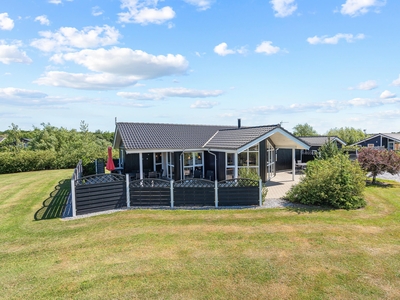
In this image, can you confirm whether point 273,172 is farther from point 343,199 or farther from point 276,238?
point 276,238

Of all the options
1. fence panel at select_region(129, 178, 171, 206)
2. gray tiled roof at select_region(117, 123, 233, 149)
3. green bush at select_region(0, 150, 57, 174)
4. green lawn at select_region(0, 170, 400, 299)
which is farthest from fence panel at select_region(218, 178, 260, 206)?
green bush at select_region(0, 150, 57, 174)

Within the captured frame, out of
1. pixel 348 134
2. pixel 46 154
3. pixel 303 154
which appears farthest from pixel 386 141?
pixel 46 154

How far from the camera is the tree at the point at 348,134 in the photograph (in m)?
61.4

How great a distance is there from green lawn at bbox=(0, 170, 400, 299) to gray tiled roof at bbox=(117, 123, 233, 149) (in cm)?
604

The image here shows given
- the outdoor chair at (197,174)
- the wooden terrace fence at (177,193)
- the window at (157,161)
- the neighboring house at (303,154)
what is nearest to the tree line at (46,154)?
the window at (157,161)

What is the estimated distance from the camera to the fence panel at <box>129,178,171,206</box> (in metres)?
10.7

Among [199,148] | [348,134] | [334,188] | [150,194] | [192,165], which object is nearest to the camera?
[334,188]

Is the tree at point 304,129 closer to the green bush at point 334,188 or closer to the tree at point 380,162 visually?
the tree at point 380,162

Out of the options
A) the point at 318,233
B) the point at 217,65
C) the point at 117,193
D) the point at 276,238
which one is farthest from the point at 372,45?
the point at 117,193

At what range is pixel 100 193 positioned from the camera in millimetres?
10125

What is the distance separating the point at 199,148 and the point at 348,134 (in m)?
61.6

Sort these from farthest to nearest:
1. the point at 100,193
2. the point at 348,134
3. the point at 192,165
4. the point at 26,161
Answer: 1. the point at 348,134
2. the point at 26,161
3. the point at 192,165
4. the point at 100,193

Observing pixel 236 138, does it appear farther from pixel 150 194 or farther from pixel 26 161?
pixel 26 161

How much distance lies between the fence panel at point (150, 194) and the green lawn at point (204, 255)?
0.80 m
